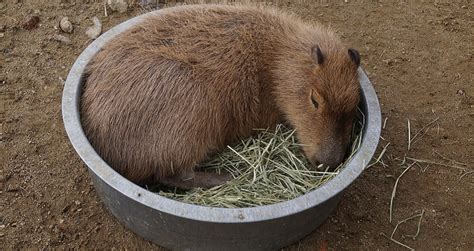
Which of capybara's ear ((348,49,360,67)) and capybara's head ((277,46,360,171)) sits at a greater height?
capybara's ear ((348,49,360,67))

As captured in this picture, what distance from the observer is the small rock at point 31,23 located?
4.86 meters

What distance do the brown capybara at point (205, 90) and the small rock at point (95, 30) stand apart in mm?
1306

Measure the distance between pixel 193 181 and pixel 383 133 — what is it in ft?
5.45

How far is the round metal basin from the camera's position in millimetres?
3035

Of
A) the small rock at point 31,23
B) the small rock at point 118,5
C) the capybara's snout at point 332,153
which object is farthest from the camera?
the small rock at point 118,5

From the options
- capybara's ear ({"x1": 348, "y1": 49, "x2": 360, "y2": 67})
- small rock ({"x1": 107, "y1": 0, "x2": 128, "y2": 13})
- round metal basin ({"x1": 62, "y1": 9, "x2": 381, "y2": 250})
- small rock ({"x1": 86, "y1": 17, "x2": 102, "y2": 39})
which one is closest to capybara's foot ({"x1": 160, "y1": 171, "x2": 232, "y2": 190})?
round metal basin ({"x1": 62, "y1": 9, "x2": 381, "y2": 250})

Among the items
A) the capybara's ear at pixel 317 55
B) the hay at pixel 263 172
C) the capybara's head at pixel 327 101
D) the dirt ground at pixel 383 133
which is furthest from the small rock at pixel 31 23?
the capybara's ear at pixel 317 55

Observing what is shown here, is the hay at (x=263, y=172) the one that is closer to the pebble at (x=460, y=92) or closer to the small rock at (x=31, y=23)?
the pebble at (x=460, y=92)

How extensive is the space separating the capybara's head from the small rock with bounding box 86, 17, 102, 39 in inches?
81.5

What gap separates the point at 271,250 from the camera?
3.61 m

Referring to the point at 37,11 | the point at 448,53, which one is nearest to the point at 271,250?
the point at 448,53

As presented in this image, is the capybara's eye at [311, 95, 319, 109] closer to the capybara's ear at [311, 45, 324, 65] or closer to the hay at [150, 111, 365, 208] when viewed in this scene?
the capybara's ear at [311, 45, 324, 65]

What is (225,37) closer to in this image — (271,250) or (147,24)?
(147,24)

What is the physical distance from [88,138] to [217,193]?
2.78 feet
